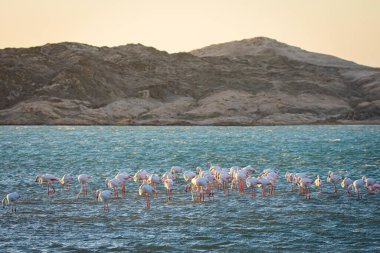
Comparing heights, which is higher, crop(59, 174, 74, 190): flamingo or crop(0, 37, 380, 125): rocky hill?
crop(0, 37, 380, 125): rocky hill

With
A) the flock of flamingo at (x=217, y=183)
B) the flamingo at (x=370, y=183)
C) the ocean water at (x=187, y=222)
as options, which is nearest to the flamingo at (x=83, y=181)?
the flock of flamingo at (x=217, y=183)

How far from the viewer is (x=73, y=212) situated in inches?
1009

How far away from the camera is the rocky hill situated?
14250cm

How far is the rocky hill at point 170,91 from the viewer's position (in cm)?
14250

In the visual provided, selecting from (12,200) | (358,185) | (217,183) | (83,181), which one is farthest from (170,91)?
(12,200)

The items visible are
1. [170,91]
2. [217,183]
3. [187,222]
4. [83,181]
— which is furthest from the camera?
[170,91]

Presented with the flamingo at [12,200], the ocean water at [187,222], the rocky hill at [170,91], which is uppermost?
the rocky hill at [170,91]

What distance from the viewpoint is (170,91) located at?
166625mm

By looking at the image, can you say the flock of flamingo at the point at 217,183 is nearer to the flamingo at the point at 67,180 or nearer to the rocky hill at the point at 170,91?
the flamingo at the point at 67,180

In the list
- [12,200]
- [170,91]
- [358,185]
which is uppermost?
[170,91]

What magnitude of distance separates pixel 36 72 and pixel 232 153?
12213cm

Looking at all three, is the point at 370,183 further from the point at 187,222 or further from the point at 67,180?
the point at 67,180

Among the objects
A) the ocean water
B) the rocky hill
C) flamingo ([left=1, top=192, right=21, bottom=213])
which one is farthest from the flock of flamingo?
the rocky hill

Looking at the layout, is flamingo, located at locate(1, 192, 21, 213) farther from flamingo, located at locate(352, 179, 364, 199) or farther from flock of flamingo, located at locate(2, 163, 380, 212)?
flamingo, located at locate(352, 179, 364, 199)
